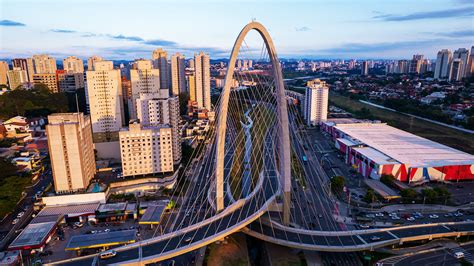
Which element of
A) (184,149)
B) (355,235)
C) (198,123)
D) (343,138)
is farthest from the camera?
(198,123)

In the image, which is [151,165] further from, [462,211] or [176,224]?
[462,211]

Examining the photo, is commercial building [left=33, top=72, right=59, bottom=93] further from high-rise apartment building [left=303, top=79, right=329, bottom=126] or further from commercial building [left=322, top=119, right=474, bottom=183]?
commercial building [left=322, top=119, right=474, bottom=183]

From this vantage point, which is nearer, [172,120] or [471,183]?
[471,183]

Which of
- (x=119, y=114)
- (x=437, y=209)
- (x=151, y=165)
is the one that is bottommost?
(x=437, y=209)

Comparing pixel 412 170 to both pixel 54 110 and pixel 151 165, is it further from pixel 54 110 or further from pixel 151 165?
pixel 54 110

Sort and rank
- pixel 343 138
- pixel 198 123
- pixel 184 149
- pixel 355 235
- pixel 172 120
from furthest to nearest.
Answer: pixel 198 123 → pixel 343 138 → pixel 184 149 → pixel 172 120 → pixel 355 235

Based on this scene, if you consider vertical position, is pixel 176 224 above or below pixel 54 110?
below

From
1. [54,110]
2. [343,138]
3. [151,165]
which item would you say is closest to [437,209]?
[343,138]

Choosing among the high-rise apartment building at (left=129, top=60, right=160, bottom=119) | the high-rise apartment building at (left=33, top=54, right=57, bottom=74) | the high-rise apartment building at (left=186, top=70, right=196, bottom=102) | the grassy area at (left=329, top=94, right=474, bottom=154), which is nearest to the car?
the high-rise apartment building at (left=129, top=60, right=160, bottom=119)

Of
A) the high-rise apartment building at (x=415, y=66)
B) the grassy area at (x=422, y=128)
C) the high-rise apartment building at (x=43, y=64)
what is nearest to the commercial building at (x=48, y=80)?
the high-rise apartment building at (x=43, y=64)
